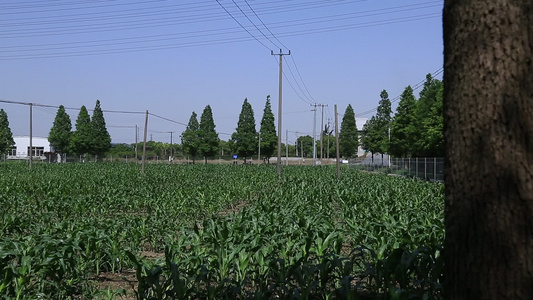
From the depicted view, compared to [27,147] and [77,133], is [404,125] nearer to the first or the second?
[77,133]

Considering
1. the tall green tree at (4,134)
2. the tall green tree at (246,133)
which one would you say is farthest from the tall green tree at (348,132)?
the tall green tree at (4,134)

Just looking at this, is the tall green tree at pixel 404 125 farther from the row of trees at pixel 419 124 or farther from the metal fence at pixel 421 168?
the metal fence at pixel 421 168

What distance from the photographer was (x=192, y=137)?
10319 centimetres

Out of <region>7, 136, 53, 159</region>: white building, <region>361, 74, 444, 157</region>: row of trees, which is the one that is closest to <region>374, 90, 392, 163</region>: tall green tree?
<region>361, 74, 444, 157</region>: row of trees

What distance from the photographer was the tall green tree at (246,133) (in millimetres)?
102000

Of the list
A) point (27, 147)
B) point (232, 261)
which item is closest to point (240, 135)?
point (27, 147)

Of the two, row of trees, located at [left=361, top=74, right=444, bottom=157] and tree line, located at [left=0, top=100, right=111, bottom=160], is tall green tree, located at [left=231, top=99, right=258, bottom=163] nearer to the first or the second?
tree line, located at [left=0, top=100, right=111, bottom=160]

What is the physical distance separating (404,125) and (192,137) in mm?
47167

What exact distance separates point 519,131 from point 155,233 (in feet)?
29.9

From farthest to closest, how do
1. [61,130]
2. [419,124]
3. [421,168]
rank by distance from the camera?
[61,130] → [419,124] → [421,168]

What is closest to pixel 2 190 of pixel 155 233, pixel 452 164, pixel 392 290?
pixel 155 233

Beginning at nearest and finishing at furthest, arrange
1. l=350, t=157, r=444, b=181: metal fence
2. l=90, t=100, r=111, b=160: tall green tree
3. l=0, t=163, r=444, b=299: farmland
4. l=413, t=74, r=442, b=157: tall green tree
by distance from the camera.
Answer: l=0, t=163, r=444, b=299: farmland, l=350, t=157, r=444, b=181: metal fence, l=413, t=74, r=442, b=157: tall green tree, l=90, t=100, r=111, b=160: tall green tree

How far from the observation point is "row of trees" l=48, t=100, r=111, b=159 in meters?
96.4

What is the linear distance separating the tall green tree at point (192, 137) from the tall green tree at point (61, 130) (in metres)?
19.4
